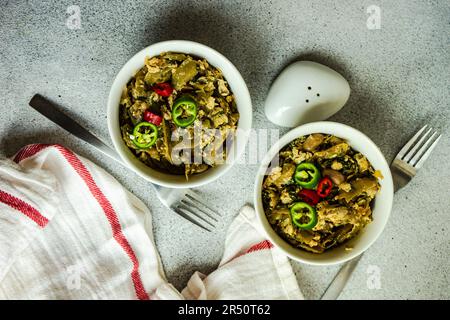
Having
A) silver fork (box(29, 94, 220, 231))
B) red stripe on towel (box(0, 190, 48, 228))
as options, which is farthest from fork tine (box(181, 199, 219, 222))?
red stripe on towel (box(0, 190, 48, 228))

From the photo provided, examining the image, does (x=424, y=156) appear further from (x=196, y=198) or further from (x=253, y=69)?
(x=196, y=198)

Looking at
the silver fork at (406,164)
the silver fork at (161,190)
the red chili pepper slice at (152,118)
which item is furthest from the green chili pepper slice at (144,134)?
the silver fork at (406,164)

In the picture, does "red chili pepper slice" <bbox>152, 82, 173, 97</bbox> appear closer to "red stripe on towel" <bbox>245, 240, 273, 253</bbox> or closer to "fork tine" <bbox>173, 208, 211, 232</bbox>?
"fork tine" <bbox>173, 208, 211, 232</bbox>

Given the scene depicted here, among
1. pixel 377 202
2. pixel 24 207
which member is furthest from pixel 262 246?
pixel 24 207

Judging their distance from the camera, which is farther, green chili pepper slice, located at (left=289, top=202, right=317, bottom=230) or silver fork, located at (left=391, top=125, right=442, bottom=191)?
silver fork, located at (left=391, top=125, right=442, bottom=191)

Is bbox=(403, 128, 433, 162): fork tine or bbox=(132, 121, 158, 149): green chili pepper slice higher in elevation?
bbox=(132, 121, 158, 149): green chili pepper slice

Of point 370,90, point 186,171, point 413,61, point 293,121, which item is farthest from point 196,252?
point 413,61
